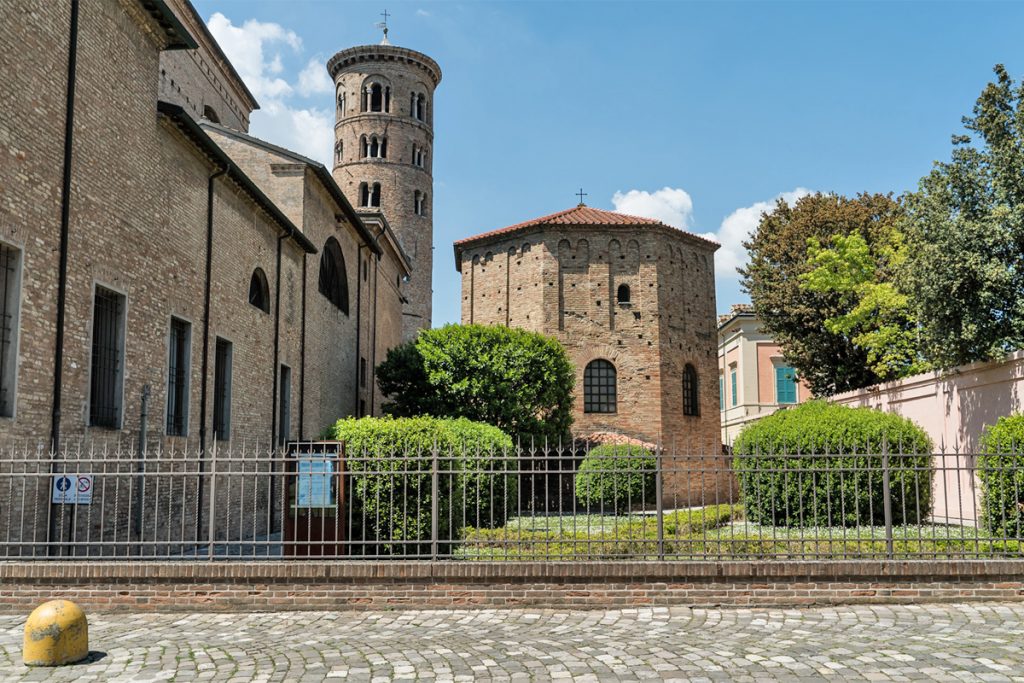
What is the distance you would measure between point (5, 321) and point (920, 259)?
14.7 m

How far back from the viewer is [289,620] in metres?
7.86

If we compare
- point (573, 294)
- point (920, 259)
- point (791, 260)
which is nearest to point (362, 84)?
point (573, 294)

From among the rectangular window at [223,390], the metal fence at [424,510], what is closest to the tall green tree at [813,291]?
the metal fence at [424,510]

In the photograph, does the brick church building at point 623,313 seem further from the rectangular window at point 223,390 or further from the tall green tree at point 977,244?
the rectangular window at point 223,390

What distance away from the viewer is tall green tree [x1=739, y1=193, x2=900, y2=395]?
24516 mm

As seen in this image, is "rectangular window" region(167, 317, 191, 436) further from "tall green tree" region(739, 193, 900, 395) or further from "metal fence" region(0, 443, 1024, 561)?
"tall green tree" region(739, 193, 900, 395)

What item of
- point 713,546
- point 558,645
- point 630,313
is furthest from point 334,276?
point 558,645

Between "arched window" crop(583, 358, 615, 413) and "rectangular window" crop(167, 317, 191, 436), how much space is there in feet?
62.0

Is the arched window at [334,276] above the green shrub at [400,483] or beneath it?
above

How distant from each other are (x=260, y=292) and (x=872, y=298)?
1499 centimetres

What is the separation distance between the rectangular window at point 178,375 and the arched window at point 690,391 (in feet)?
70.4

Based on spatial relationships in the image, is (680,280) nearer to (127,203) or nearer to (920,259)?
(920,259)

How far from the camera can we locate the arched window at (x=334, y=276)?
72.8ft

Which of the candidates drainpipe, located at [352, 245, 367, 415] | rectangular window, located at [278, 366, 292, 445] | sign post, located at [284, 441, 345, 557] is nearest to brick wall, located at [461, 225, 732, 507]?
drainpipe, located at [352, 245, 367, 415]
